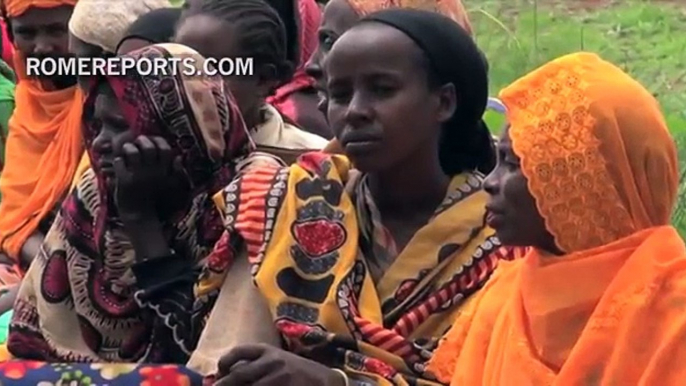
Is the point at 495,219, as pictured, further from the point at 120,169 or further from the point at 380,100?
the point at 120,169

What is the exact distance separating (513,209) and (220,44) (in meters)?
1.27

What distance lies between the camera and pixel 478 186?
10.8ft

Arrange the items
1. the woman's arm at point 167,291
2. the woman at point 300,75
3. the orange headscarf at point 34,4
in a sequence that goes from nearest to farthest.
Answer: the woman's arm at point 167,291 → the woman at point 300,75 → the orange headscarf at point 34,4

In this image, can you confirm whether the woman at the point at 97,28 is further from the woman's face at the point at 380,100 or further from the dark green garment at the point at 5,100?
the woman's face at the point at 380,100

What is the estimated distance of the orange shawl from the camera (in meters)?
5.02

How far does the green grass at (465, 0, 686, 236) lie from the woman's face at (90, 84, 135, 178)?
387 centimetres

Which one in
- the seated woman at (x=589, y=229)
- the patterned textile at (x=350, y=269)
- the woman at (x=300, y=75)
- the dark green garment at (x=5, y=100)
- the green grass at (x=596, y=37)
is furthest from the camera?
the green grass at (x=596, y=37)

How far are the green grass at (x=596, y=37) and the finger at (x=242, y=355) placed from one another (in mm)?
4210

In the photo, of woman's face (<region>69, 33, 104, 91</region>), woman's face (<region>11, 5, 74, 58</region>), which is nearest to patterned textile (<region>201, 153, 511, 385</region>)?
woman's face (<region>69, 33, 104, 91</region>)

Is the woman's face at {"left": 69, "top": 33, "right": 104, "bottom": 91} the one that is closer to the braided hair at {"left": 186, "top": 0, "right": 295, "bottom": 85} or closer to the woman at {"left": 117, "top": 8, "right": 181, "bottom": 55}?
the woman at {"left": 117, "top": 8, "right": 181, "bottom": 55}

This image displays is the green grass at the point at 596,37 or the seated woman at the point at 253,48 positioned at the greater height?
the seated woman at the point at 253,48

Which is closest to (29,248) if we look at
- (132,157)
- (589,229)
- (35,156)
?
(35,156)

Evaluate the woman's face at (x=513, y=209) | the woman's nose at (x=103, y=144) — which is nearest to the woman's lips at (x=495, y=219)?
the woman's face at (x=513, y=209)

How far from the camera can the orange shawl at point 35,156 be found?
5.02m
